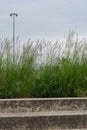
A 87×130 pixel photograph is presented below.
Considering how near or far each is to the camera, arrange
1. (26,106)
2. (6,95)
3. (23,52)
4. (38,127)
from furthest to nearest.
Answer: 1. (23,52)
2. (6,95)
3. (26,106)
4. (38,127)

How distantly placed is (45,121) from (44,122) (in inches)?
1.1

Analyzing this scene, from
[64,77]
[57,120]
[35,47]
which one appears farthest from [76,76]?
[57,120]

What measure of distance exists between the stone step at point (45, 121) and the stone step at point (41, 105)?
0.89m

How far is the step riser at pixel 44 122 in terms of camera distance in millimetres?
7113

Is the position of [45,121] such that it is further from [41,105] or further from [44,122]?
[41,105]

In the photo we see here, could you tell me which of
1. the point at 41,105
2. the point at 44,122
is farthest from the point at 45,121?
the point at 41,105

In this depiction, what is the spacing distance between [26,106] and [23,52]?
6.47 ft

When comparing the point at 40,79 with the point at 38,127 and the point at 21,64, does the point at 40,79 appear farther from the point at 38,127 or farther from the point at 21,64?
the point at 38,127

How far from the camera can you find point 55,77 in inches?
369

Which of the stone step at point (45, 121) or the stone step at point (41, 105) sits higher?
the stone step at point (41, 105)

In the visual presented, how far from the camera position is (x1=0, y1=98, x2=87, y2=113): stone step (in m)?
8.19

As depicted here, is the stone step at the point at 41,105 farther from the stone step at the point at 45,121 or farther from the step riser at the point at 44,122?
the step riser at the point at 44,122

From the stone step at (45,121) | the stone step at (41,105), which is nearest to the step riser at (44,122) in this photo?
the stone step at (45,121)

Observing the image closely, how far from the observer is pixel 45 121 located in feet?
23.7
